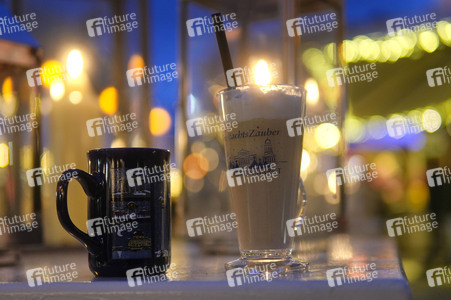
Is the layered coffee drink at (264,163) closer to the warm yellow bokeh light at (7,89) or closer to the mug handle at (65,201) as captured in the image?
the mug handle at (65,201)

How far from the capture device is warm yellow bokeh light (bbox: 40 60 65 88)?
56.2 inches

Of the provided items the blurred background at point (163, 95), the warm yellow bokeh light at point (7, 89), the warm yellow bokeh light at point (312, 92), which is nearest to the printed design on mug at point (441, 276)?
the blurred background at point (163, 95)

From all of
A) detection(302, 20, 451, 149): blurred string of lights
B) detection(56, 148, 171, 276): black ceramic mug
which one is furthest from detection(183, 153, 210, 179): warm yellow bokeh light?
detection(302, 20, 451, 149): blurred string of lights

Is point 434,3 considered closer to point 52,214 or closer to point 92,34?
point 92,34

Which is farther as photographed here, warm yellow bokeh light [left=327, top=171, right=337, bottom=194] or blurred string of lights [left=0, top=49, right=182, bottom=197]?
warm yellow bokeh light [left=327, top=171, right=337, bottom=194]

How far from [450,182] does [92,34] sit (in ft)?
11.3

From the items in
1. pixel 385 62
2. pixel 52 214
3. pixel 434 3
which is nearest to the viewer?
pixel 52 214

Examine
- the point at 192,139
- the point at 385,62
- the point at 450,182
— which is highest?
the point at 385,62

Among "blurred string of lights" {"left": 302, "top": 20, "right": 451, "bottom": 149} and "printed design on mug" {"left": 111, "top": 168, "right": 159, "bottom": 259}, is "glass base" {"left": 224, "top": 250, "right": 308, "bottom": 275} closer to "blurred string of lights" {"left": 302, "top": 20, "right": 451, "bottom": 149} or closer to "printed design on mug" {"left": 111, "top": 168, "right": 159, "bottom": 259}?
"printed design on mug" {"left": 111, "top": 168, "right": 159, "bottom": 259}

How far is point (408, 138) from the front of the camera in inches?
Result: 312

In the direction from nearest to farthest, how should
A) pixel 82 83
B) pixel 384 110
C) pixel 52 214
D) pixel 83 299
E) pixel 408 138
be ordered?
1. pixel 83 299
2. pixel 52 214
3. pixel 82 83
4. pixel 384 110
5. pixel 408 138

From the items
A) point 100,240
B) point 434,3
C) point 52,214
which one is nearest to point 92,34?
point 52,214

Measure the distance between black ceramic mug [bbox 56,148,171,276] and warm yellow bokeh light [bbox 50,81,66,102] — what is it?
24.1 inches

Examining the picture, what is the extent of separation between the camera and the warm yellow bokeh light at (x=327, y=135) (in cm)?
188
